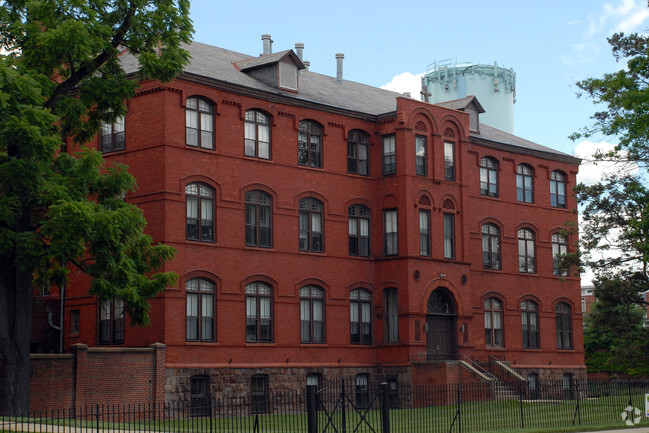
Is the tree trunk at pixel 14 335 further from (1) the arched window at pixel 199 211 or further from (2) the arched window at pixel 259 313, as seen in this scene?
(2) the arched window at pixel 259 313

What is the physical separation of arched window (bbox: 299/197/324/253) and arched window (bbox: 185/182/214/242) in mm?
4575

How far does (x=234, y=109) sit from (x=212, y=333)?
8521 mm

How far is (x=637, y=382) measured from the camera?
36.4 meters

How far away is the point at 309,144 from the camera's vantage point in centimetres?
4256

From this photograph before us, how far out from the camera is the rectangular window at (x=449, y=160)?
46.0 meters

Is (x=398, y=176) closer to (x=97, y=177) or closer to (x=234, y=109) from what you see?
(x=234, y=109)

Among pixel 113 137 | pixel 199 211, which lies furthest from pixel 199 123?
pixel 113 137

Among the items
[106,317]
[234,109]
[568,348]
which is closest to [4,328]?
[106,317]

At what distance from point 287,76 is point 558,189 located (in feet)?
59.1

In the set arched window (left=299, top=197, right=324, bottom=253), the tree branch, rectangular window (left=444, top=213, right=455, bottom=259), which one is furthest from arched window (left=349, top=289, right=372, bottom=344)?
the tree branch

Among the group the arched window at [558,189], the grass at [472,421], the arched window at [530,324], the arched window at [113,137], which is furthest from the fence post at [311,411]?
the arched window at [558,189]

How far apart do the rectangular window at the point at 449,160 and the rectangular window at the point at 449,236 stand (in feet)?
5.80

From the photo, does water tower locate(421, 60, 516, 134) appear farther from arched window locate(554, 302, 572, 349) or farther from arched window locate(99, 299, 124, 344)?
arched window locate(99, 299, 124, 344)

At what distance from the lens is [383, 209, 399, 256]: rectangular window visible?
145 ft
